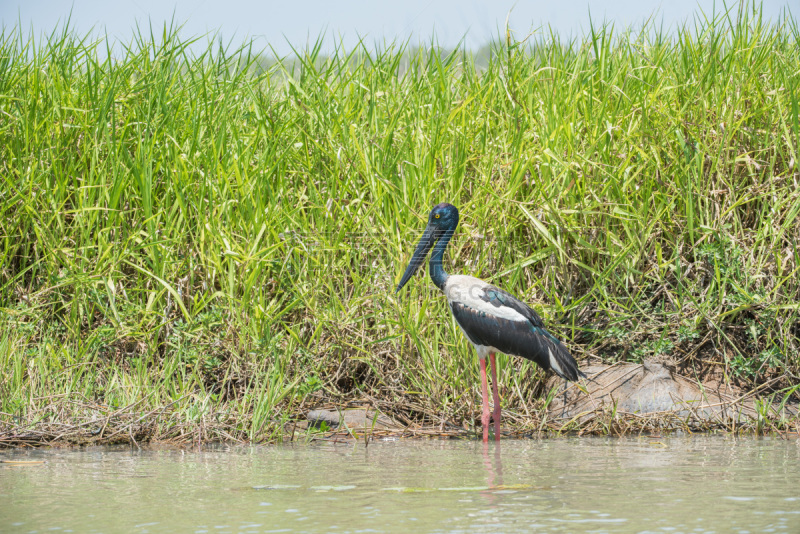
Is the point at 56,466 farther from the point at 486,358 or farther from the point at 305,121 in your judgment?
the point at 305,121

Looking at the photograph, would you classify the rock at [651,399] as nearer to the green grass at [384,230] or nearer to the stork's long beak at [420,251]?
the green grass at [384,230]

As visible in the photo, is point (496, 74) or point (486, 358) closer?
point (486, 358)

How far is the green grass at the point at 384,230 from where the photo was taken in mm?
5898

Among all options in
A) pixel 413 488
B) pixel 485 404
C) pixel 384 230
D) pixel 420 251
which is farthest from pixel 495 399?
pixel 413 488

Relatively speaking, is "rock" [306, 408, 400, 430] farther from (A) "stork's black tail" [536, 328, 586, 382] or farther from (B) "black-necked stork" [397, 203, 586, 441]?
(A) "stork's black tail" [536, 328, 586, 382]

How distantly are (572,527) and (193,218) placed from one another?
429 cm

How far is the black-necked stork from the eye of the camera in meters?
5.44

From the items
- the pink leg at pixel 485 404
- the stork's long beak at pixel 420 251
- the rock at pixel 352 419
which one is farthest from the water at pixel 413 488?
the stork's long beak at pixel 420 251

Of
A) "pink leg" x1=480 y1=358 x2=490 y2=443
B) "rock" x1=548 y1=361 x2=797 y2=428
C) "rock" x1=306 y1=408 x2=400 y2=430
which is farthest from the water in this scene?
"rock" x1=548 y1=361 x2=797 y2=428

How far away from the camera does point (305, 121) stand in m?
7.00

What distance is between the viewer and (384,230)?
20.5ft

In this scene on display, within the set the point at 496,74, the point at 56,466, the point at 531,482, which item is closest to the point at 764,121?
the point at 496,74

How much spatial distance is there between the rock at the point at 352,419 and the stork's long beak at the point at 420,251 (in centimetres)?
80

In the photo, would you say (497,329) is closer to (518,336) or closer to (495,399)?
(518,336)
